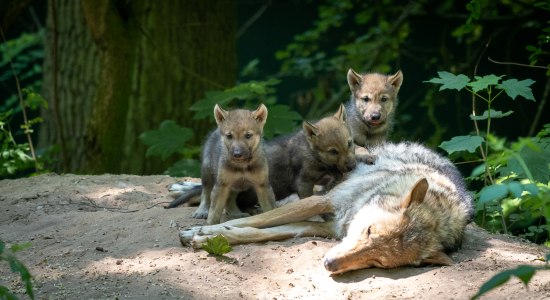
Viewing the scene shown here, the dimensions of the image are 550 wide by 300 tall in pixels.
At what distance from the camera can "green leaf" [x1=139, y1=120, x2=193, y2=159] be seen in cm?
772

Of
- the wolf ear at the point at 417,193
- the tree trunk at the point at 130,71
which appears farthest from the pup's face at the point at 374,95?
the tree trunk at the point at 130,71

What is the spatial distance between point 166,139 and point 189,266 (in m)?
3.33

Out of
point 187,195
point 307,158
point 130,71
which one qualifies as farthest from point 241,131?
point 130,71

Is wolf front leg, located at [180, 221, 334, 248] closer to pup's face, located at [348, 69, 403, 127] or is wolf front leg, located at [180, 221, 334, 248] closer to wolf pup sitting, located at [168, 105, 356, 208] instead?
wolf pup sitting, located at [168, 105, 356, 208]

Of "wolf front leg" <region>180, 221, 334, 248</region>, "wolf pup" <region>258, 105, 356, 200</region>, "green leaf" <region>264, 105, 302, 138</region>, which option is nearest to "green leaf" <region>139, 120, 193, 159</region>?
"green leaf" <region>264, 105, 302, 138</region>

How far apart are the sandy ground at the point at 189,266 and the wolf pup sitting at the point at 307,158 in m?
0.70

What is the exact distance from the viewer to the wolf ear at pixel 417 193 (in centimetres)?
479

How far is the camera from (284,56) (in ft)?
40.9

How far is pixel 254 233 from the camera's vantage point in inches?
207

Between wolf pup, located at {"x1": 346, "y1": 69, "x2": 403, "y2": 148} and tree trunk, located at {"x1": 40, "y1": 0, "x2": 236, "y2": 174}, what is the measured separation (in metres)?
2.70

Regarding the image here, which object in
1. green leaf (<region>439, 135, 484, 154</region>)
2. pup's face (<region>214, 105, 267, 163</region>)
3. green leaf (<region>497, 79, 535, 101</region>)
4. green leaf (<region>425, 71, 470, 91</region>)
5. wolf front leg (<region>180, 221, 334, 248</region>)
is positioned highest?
green leaf (<region>425, 71, 470, 91</region>)

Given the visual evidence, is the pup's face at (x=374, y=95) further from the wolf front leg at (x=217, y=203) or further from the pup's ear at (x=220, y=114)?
the wolf front leg at (x=217, y=203)

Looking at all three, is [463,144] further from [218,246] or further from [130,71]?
[130,71]

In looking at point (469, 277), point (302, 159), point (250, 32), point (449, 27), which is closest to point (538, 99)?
point (449, 27)
